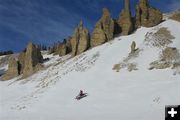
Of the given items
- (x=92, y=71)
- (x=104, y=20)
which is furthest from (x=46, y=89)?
(x=104, y=20)

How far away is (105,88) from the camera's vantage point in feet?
141

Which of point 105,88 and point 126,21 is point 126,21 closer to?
point 126,21

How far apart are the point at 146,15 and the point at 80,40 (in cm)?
1392

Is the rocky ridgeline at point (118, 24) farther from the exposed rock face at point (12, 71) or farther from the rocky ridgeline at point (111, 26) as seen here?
the exposed rock face at point (12, 71)

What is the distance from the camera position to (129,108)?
31875 millimetres

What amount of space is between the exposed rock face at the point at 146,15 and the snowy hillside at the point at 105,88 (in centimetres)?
288

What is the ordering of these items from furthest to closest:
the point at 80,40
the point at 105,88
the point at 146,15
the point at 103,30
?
the point at 80,40 → the point at 103,30 → the point at 146,15 → the point at 105,88

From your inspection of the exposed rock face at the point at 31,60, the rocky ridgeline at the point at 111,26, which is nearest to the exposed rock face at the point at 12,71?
the exposed rock face at the point at 31,60

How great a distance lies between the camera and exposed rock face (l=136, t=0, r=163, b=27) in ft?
215

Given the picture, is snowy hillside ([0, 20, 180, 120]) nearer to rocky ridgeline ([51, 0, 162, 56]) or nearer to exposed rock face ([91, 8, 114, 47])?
rocky ridgeline ([51, 0, 162, 56])

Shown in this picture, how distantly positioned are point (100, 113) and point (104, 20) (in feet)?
130

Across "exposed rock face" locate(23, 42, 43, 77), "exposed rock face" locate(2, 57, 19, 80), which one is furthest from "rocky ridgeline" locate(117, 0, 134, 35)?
"exposed rock face" locate(2, 57, 19, 80)

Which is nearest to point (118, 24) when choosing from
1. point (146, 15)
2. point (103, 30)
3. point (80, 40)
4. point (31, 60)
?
point (103, 30)

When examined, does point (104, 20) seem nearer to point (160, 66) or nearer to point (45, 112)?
point (160, 66)
